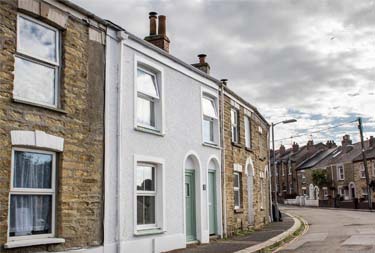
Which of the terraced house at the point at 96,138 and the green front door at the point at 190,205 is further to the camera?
the green front door at the point at 190,205

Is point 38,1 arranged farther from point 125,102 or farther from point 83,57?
point 125,102

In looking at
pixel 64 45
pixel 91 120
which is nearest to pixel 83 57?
pixel 64 45

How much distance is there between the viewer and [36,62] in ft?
30.5

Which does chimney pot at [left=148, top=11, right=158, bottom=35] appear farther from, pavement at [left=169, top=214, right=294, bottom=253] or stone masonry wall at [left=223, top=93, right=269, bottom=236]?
pavement at [left=169, top=214, right=294, bottom=253]

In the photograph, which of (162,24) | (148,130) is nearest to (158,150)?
(148,130)

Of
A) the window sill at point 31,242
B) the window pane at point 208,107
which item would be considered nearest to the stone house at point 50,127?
the window sill at point 31,242

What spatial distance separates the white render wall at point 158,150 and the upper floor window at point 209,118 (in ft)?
1.41

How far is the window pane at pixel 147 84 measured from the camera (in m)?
12.6

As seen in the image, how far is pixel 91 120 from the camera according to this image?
10430 millimetres

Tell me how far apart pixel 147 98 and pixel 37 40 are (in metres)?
4.19

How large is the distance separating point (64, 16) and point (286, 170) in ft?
224

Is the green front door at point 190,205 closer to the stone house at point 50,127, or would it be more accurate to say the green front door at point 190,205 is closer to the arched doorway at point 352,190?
the stone house at point 50,127

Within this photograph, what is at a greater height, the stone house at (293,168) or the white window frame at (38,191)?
the stone house at (293,168)

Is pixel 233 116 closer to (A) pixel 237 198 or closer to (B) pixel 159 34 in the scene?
(A) pixel 237 198
